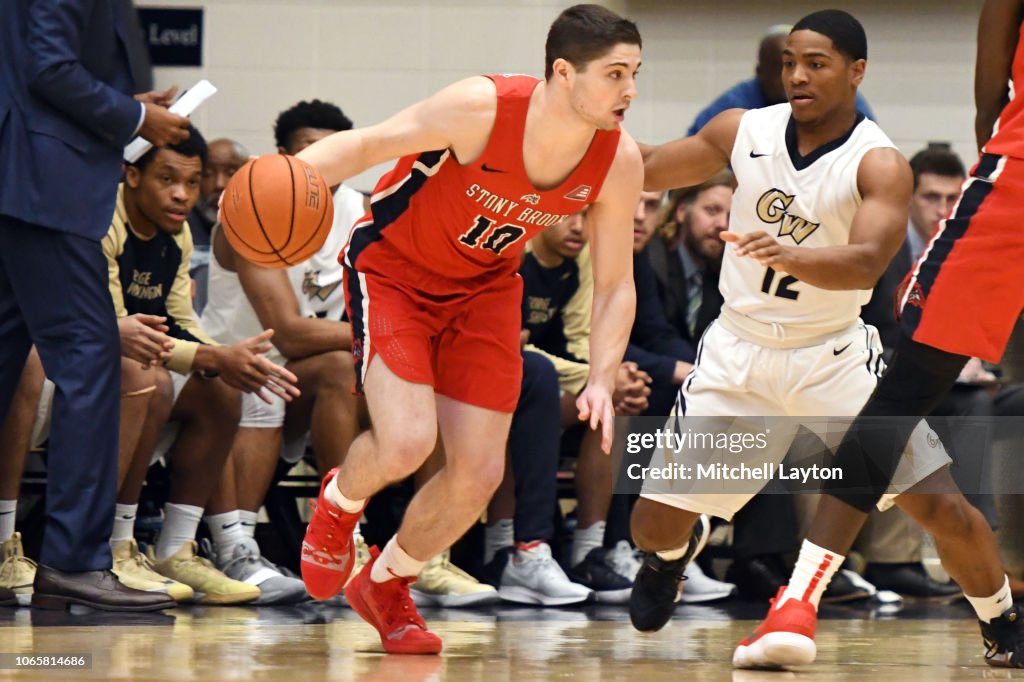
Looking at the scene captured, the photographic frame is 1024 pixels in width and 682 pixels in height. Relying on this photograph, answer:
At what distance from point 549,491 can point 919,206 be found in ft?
7.67

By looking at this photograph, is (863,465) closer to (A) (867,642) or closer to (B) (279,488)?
(A) (867,642)

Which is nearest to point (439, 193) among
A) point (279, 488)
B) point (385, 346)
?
point (385, 346)

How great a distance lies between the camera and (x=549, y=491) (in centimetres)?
560

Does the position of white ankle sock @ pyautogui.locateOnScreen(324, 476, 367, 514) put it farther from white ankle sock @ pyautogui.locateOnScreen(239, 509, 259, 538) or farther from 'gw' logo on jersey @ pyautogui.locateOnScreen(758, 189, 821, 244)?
white ankle sock @ pyautogui.locateOnScreen(239, 509, 259, 538)

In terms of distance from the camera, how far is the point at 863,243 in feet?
12.8

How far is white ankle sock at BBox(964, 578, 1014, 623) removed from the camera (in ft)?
13.1

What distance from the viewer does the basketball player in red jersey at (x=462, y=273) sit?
3.74 meters

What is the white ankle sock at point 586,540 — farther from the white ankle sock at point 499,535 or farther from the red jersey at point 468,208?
the red jersey at point 468,208

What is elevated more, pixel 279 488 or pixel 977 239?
pixel 977 239

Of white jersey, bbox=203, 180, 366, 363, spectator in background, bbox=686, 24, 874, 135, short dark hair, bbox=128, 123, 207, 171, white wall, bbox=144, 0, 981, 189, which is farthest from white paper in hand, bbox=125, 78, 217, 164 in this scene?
white wall, bbox=144, 0, 981, 189

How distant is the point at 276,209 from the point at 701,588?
302 centimetres

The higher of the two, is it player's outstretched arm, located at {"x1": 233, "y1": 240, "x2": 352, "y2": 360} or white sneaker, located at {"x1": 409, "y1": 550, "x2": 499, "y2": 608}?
player's outstretched arm, located at {"x1": 233, "y1": 240, "x2": 352, "y2": 360}

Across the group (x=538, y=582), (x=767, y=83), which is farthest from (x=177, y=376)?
(x=767, y=83)

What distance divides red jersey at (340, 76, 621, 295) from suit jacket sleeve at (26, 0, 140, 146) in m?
0.99
